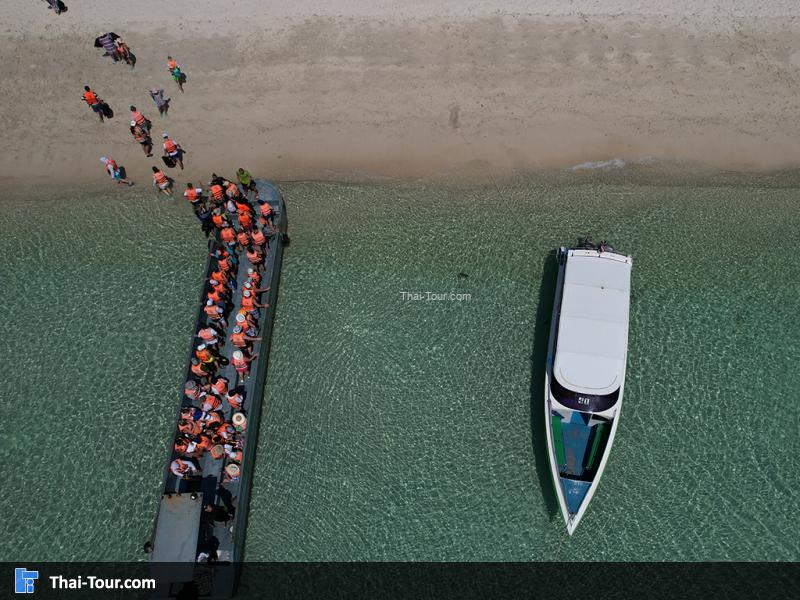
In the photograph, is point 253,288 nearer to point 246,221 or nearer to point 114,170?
point 246,221

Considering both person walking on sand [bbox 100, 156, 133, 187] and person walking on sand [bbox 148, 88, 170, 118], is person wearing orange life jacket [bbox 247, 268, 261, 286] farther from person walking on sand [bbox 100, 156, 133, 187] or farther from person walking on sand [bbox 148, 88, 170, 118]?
person walking on sand [bbox 148, 88, 170, 118]

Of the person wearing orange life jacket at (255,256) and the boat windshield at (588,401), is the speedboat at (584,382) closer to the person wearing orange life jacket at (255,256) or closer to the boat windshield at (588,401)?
the boat windshield at (588,401)

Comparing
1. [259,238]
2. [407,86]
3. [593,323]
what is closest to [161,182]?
[259,238]

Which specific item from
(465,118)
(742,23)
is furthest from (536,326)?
(742,23)

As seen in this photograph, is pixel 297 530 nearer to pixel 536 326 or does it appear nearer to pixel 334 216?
pixel 536 326

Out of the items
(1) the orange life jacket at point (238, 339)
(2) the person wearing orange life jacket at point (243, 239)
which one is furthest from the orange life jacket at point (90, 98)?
(1) the orange life jacket at point (238, 339)

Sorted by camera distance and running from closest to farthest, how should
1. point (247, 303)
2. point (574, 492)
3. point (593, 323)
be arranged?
1. point (574, 492)
2. point (593, 323)
3. point (247, 303)
